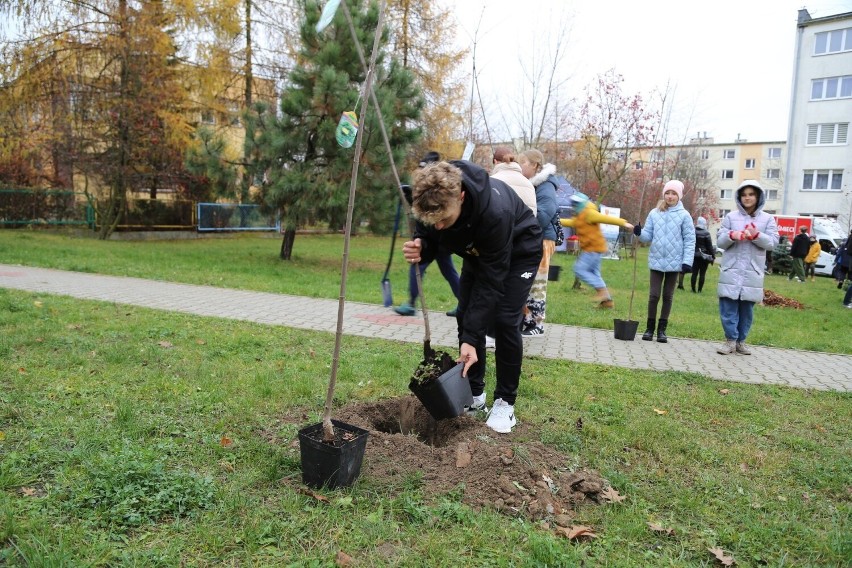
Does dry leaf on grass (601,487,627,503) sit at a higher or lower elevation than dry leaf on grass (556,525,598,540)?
higher

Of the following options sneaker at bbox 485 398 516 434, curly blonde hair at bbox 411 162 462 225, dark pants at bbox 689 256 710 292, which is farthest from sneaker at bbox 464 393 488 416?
dark pants at bbox 689 256 710 292

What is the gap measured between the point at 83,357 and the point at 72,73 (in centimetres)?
1664

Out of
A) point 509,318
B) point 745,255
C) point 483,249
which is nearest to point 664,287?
Result: point 745,255

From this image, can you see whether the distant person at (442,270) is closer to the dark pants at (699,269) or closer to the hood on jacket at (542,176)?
the hood on jacket at (542,176)

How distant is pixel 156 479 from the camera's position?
9.36 ft

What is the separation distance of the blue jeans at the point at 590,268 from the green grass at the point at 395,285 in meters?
0.80

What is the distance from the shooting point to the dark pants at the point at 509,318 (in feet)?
12.3

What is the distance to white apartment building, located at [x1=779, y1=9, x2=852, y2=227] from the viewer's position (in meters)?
35.3

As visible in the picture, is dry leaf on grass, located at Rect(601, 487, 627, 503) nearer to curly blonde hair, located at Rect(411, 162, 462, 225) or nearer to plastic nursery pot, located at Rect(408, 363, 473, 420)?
plastic nursery pot, located at Rect(408, 363, 473, 420)

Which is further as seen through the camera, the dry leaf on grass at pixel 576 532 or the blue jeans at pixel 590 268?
the blue jeans at pixel 590 268

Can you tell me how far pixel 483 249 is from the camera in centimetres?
341

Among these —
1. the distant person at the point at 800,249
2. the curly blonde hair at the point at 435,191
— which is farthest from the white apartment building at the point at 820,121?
the curly blonde hair at the point at 435,191

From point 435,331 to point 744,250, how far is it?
3.48 meters

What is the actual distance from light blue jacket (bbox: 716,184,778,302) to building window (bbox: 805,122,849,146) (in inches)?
1447
